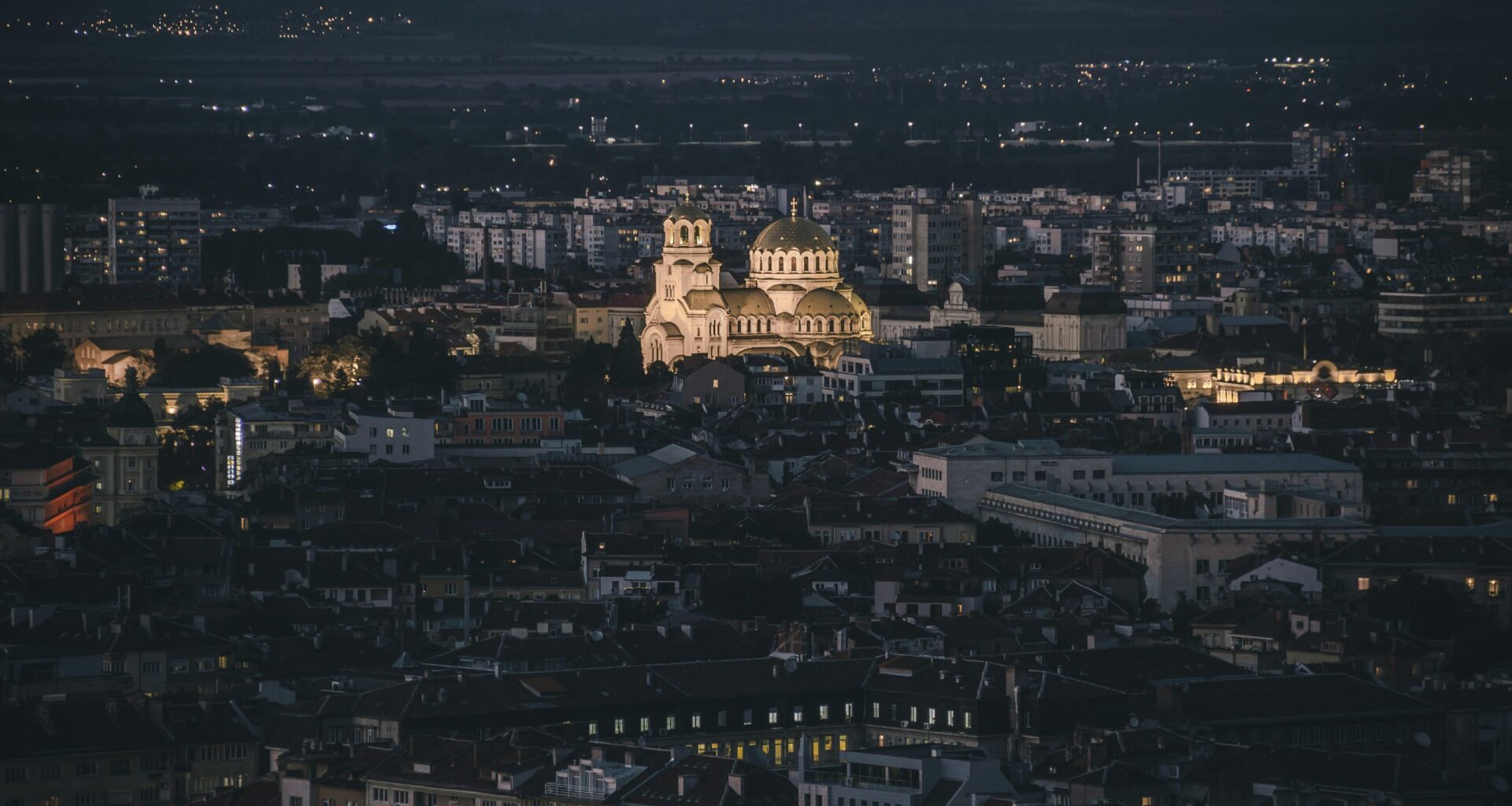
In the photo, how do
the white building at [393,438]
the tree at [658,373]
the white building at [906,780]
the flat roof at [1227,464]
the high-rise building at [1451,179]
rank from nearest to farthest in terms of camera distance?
1. the white building at [906,780]
2. the flat roof at [1227,464]
3. the white building at [393,438]
4. the tree at [658,373]
5. the high-rise building at [1451,179]

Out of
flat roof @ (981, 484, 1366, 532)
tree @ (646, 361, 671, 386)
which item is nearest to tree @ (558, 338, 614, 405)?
tree @ (646, 361, 671, 386)

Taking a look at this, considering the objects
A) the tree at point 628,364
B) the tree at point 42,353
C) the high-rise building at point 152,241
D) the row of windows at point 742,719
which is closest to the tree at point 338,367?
the tree at point 628,364

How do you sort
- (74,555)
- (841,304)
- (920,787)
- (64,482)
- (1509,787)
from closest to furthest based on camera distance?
(920,787), (1509,787), (74,555), (64,482), (841,304)

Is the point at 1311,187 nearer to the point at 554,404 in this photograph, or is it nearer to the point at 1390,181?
the point at 1390,181

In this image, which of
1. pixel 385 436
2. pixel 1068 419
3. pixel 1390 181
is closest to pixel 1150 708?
pixel 385 436

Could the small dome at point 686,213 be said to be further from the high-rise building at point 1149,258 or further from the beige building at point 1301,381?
the high-rise building at point 1149,258

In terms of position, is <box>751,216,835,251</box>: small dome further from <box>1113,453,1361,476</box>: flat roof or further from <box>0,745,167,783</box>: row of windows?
<box>0,745,167,783</box>: row of windows
